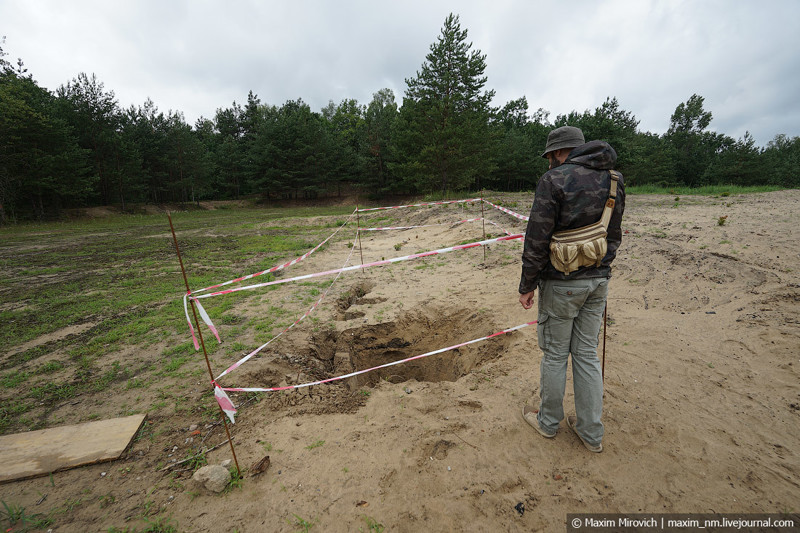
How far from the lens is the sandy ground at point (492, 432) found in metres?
2.11

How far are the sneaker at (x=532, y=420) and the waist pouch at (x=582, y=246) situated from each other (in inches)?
53.1

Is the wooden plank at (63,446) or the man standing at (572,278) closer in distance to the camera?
the man standing at (572,278)

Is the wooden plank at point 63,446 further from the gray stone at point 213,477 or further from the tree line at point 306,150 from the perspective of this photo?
the tree line at point 306,150

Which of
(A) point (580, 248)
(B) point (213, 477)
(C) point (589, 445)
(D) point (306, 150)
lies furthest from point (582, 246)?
(D) point (306, 150)

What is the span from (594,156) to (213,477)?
353cm

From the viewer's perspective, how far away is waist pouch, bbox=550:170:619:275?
2154 millimetres

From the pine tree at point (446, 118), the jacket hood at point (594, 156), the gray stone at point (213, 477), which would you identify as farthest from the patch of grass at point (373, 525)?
the pine tree at point (446, 118)

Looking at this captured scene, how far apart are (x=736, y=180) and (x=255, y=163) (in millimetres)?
60616

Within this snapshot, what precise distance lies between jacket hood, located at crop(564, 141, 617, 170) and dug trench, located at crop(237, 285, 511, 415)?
253cm

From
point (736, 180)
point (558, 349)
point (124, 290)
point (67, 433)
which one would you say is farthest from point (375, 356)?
point (736, 180)

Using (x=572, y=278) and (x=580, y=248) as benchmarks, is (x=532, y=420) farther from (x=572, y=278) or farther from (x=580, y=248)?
(x=580, y=248)

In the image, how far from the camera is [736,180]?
4122cm

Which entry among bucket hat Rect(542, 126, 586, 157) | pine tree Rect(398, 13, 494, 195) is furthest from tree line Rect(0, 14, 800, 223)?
bucket hat Rect(542, 126, 586, 157)

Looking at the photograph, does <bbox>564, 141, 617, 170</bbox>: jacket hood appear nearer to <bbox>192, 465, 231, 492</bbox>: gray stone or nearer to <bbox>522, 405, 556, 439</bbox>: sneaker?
<bbox>522, 405, 556, 439</bbox>: sneaker
